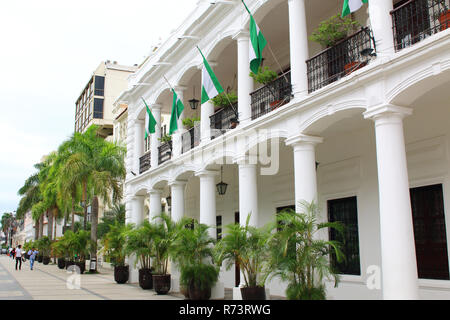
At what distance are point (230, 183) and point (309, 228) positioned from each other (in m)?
9.76

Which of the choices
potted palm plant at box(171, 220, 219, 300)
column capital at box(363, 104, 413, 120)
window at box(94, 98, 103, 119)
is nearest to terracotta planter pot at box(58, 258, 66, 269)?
potted palm plant at box(171, 220, 219, 300)

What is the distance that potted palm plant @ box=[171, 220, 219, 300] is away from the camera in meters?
12.5

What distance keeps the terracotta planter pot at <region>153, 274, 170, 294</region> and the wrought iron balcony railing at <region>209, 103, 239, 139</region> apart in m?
4.85

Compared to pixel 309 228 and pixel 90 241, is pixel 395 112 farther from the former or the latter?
pixel 90 241

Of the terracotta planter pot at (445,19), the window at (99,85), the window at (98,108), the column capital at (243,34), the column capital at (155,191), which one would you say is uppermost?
the window at (99,85)

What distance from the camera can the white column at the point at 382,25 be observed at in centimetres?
830

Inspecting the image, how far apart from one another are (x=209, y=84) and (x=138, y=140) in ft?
29.5

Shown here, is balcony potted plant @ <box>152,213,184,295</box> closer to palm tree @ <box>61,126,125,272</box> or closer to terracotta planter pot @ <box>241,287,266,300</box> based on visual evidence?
terracotta planter pot @ <box>241,287,266,300</box>

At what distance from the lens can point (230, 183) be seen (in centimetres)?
1836

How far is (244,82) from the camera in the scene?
1273cm

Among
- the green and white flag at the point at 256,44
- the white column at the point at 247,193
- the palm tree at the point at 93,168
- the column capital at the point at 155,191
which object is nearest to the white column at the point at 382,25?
the green and white flag at the point at 256,44

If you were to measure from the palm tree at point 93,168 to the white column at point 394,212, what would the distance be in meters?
18.0

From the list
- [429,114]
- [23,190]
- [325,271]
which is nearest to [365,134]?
[429,114]

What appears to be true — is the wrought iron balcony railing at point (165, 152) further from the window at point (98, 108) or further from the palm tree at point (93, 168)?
the window at point (98, 108)
